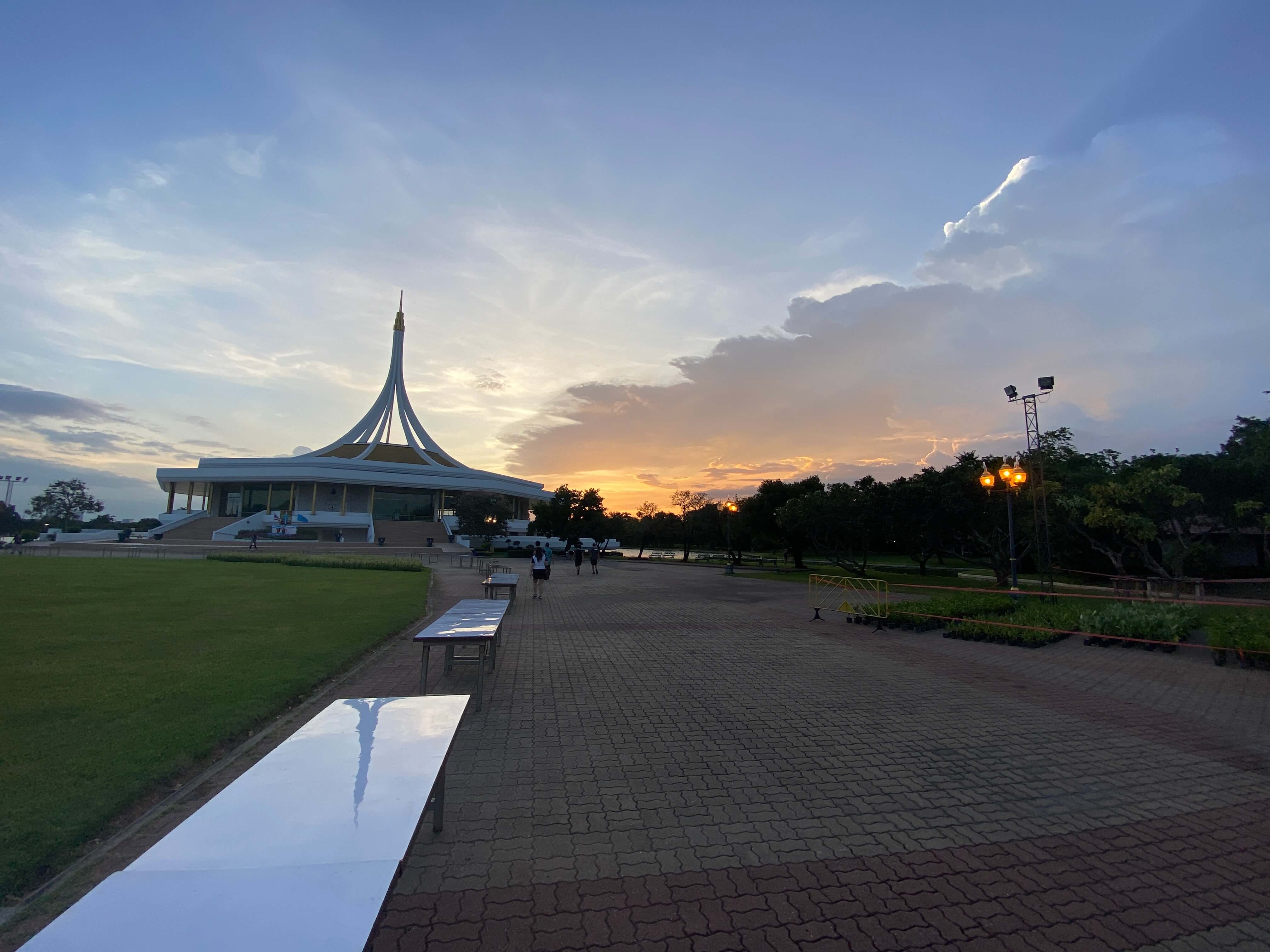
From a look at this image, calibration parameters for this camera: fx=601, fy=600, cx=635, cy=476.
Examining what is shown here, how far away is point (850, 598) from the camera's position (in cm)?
1778

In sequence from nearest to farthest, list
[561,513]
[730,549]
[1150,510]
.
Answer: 1. [1150,510]
2. [730,549]
3. [561,513]

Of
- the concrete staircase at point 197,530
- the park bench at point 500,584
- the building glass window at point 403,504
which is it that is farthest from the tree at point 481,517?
the park bench at point 500,584

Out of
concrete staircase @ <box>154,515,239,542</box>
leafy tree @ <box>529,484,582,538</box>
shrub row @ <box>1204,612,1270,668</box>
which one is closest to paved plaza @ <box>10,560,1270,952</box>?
shrub row @ <box>1204,612,1270,668</box>

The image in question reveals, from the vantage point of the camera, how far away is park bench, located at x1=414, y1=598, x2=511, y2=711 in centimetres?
616

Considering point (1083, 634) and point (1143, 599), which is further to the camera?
point (1143, 599)

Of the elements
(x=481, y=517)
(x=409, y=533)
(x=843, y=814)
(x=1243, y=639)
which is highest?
(x=481, y=517)

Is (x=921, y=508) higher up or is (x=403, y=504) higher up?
(x=403, y=504)

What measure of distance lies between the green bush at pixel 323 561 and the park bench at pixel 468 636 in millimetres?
18481

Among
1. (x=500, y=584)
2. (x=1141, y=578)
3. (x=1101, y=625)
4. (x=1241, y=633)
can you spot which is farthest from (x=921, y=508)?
(x=500, y=584)

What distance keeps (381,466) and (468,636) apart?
67993 millimetres

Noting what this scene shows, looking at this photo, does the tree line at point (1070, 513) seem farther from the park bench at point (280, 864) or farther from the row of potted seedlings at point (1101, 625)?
the park bench at point (280, 864)

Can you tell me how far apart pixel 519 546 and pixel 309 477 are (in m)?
30.2

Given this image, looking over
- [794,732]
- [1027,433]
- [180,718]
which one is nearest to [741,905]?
[794,732]

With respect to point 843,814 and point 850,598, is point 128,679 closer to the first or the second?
point 843,814
